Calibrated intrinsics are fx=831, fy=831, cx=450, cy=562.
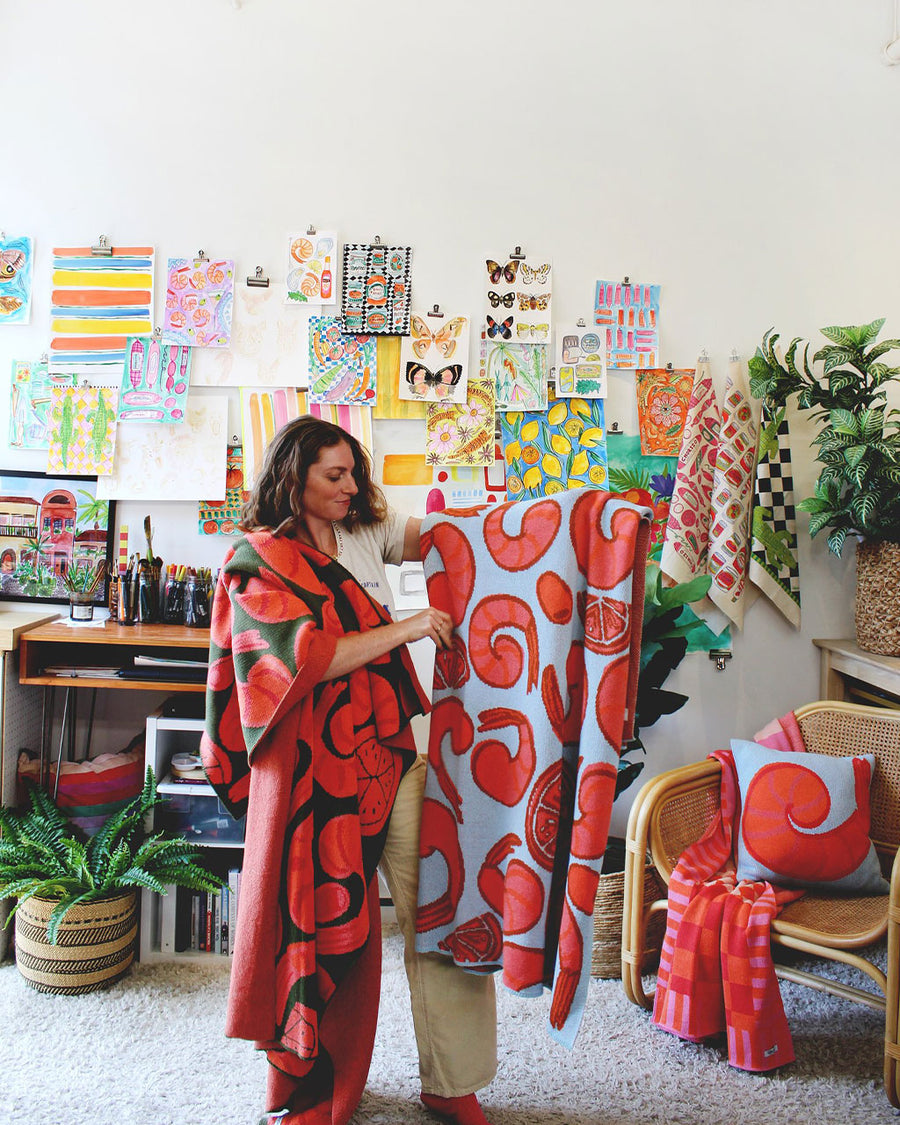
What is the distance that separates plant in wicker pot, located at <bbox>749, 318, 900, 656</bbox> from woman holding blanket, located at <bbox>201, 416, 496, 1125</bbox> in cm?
135

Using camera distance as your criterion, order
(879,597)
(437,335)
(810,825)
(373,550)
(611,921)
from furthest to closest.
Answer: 1. (437,335)
2. (879,597)
3. (611,921)
4. (810,825)
5. (373,550)

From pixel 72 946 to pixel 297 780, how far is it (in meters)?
1.02

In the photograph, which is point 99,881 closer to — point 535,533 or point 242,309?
point 535,533

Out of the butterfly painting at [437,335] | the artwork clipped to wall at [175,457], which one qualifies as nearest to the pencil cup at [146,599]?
the artwork clipped to wall at [175,457]

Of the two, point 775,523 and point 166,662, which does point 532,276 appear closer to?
point 775,523

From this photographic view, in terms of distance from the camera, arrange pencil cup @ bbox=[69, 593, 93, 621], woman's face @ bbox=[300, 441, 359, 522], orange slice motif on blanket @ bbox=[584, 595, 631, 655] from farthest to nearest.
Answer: pencil cup @ bbox=[69, 593, 93, 621] < woman's face @ bbox=[300, 441, 359, 522] < orange slice motif on blanket @ bbox=[584, 595, 631, 655]

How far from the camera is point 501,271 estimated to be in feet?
8.37

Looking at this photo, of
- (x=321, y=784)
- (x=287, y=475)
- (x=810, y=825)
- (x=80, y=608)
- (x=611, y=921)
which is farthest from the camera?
(x=80, y=608)

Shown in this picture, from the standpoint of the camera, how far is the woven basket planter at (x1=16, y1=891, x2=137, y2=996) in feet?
6.68

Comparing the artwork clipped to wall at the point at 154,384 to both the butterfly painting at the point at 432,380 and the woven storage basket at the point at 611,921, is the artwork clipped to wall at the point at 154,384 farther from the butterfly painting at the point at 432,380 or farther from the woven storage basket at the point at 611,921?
the woven storage basket at the point at 611,921

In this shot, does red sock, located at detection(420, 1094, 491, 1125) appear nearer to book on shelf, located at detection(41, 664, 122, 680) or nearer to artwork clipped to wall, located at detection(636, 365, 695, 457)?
book on shelf, located at detection(41, 664, 122, 680)

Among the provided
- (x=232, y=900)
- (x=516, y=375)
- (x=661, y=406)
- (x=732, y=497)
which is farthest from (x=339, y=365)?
(x=232, y=900)

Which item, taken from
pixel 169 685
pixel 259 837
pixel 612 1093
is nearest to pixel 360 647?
pixel 259 837

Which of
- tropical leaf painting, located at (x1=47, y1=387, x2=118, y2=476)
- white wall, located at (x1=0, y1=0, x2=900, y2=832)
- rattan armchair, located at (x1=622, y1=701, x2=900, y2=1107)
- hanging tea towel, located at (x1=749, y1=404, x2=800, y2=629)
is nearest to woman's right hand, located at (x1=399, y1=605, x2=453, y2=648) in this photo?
rattan armchair, located at (x1=622, y1=701, x2=900, y2=1107)
